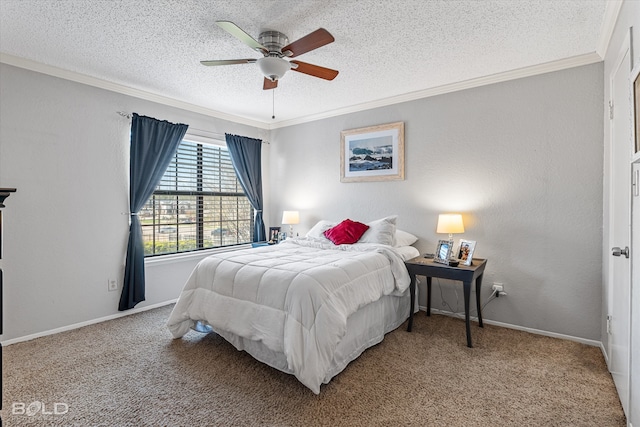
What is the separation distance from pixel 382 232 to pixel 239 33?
2.27 meters

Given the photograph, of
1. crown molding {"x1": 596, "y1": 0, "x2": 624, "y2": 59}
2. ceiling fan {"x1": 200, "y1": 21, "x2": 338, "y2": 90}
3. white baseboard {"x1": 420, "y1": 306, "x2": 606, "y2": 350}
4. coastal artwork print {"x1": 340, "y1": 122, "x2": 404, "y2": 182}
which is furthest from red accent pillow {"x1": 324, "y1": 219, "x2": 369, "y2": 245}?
crown molding {"x1": 596, "y1": 0, "x2": 624, "y2": 59}

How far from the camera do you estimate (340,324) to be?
220 cm

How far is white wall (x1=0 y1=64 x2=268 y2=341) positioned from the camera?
2850 mm

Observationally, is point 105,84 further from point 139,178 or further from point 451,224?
point 451,224

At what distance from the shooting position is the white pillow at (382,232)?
3.46 m

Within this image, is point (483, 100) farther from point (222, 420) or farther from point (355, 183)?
point (222, 420)

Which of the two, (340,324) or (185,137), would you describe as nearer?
(340,324)

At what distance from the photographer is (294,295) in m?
2.21

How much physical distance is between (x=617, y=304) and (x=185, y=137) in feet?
14.5

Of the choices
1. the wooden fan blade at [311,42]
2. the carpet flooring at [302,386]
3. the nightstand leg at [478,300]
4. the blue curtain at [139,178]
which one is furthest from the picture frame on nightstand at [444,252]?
the blue curtain at [139,178]

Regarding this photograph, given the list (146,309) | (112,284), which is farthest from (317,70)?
(146,309)

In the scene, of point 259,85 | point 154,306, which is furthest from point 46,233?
point 259,85

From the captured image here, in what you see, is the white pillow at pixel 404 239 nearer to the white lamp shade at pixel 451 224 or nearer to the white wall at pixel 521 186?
the white wall at pixel 521 186

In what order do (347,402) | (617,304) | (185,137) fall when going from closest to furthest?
(347,402) → (617,304) → (185,137)
